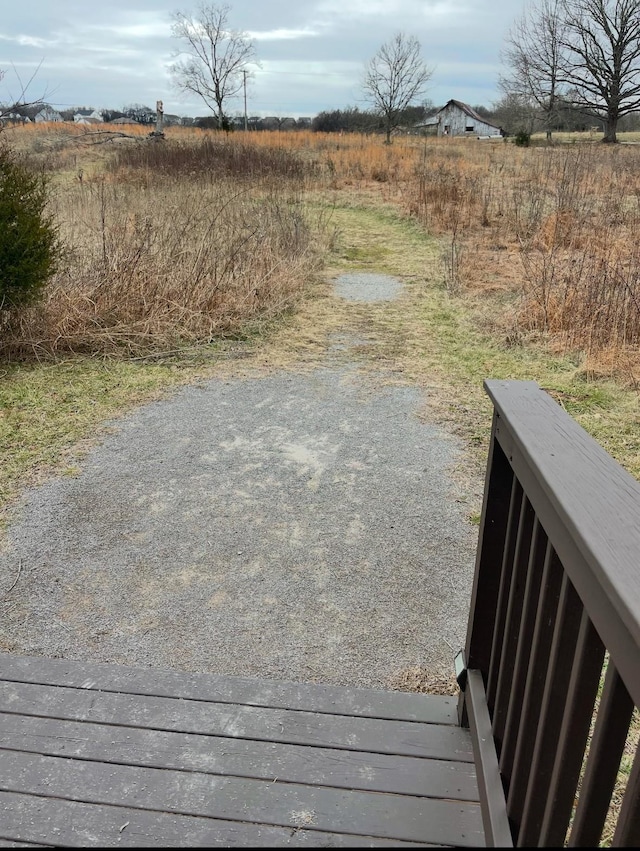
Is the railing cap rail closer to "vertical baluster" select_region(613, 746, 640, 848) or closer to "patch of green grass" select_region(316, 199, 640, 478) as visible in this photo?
"vertical baluster" select_region(613, 746, 640, 848)

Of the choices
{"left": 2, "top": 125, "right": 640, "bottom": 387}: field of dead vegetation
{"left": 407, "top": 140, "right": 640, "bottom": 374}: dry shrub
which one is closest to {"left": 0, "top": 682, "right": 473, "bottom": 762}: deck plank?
{"left": 2, "top": 125, "right": 640, "bottom": 387}: field of dead vegetation

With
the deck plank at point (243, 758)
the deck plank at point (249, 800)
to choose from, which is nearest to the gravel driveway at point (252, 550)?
the deck plank at point (243, 758)

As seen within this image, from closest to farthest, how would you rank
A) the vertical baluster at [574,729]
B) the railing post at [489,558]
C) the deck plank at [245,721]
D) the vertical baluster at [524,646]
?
the vertical baluster at [574,729] < the vertical baluster at [524,646] < the railing post at [489,558] < the deck plank at [245,721]

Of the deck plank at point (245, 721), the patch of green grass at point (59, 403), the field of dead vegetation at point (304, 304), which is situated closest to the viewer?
the deck plank at point (245, 721)

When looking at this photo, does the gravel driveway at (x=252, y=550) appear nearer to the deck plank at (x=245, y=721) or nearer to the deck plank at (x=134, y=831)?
the deck plank at (x=245, y=721)

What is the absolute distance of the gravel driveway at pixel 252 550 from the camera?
7.80 ft

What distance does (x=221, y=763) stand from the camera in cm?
174

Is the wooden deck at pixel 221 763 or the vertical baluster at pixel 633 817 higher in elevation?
the vertical baluster at pixel 633 817

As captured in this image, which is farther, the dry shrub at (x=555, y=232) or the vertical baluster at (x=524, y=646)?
the dry shrub at (x=555, y=232)

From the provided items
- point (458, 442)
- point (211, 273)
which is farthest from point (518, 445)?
point (211, 273)

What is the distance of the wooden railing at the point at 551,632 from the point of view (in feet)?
2.70

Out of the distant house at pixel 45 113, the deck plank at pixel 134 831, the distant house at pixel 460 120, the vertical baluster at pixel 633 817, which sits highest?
the distant house at pixel 460 120

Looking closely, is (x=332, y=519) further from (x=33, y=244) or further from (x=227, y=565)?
(x=33, y=244)

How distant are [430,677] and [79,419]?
3068 mm
